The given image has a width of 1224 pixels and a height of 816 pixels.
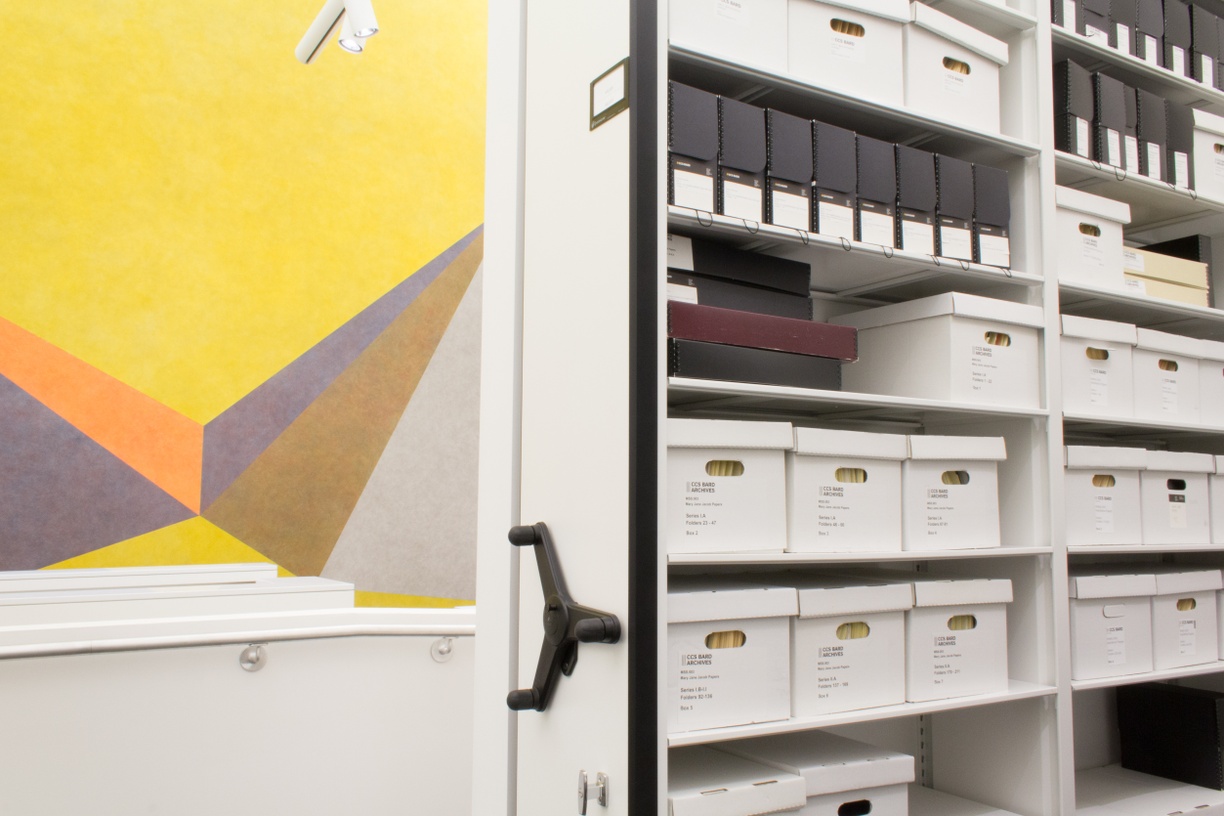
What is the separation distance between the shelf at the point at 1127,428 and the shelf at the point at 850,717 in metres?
0.62

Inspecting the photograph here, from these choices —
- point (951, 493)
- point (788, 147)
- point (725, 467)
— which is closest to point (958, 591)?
point (951, 493)

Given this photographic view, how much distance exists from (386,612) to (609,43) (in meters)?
1.47

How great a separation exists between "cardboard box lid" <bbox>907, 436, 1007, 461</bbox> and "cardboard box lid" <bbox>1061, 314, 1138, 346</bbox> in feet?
1.18

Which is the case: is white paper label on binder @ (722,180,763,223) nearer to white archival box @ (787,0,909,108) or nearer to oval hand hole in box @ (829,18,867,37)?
white archival box @ (787,0,909,108)

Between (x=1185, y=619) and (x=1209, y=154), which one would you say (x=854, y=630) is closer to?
(x=1185, y=619)

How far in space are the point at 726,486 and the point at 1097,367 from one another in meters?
1.16

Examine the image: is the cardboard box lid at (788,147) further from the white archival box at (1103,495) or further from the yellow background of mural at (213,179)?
the yellow background of mural at (213,179)

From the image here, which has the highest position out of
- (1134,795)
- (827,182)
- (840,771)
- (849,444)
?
(827,182)

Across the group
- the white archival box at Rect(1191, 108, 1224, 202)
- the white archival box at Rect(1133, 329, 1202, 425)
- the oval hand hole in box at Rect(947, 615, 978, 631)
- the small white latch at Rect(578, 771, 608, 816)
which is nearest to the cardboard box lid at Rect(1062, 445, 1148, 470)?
the white archival box at Rect(1133, 329, 1202, 425)

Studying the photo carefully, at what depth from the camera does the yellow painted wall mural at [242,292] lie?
307cm

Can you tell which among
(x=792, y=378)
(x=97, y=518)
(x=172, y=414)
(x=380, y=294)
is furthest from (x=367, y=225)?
(x=792, y=378)

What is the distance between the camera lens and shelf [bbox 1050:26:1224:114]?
2137 mm

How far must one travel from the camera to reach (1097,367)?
6.83ft

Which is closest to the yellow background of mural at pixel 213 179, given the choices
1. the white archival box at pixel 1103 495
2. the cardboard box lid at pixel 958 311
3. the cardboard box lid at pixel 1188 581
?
the cardboard box lid at pixel 958 311
